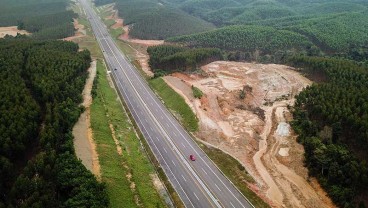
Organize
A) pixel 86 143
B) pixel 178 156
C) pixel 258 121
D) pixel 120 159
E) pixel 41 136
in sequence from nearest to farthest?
pixel 41 136, pixel 120 159, pixel 86 143, pixel 178 156, pixel 258 121

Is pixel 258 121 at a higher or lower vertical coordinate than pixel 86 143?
lower

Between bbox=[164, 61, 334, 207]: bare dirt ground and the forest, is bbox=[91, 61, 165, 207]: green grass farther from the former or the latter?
bbox=[164, 61, 334, 207]: bare dirt ground

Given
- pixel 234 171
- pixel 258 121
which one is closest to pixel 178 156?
pixel 234 171

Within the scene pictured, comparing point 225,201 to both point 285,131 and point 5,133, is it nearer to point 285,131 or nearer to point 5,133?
point 285,131

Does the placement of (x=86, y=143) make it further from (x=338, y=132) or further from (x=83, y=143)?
(x=338, y=132)

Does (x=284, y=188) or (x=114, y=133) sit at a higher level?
(x=114, y=133)

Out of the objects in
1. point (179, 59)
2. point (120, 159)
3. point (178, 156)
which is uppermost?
point (179, 59)

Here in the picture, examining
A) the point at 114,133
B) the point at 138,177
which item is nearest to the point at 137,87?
the point at 114,133
